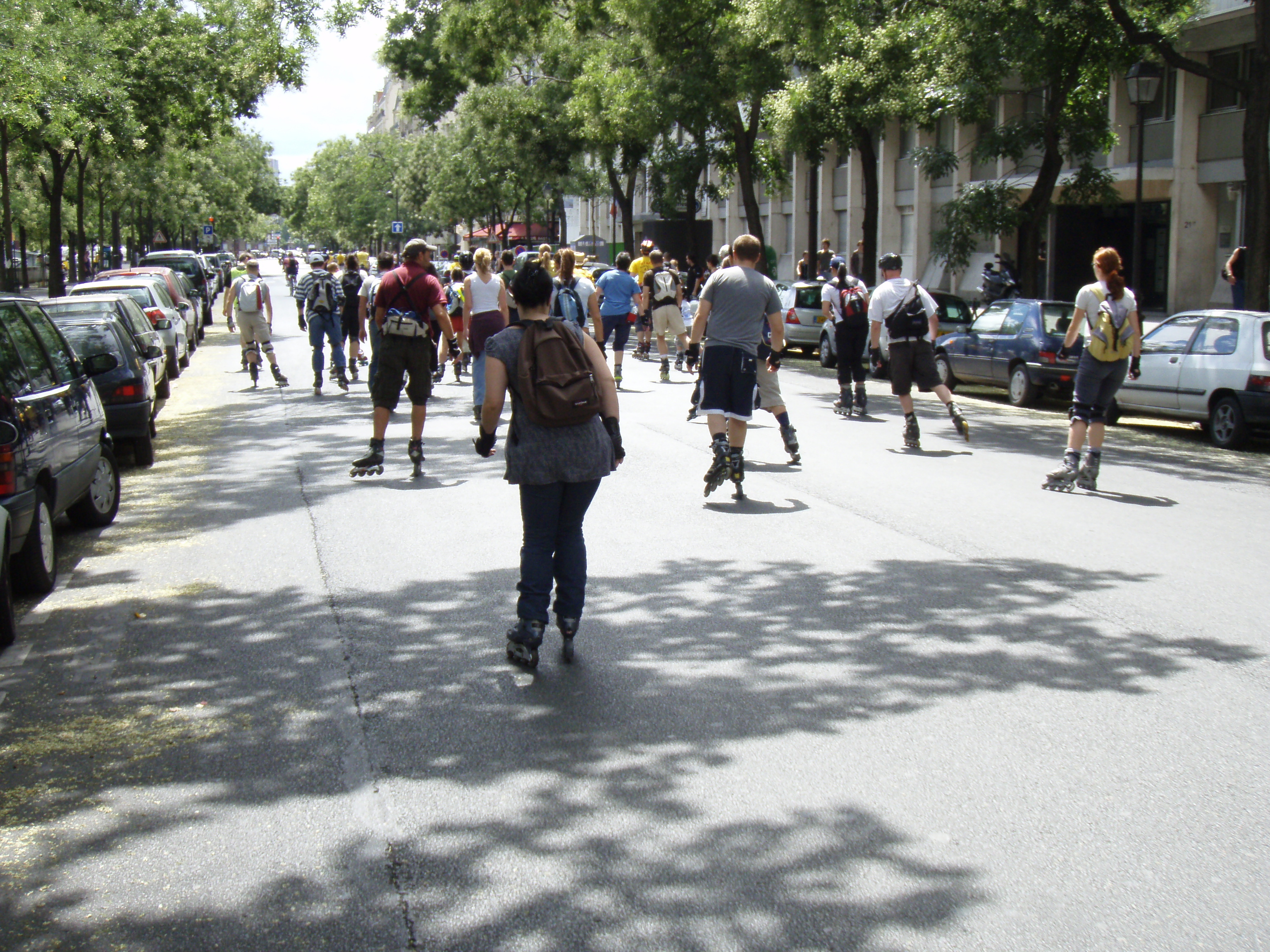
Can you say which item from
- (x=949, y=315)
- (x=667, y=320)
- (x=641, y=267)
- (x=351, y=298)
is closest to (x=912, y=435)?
(x=667, y=320)

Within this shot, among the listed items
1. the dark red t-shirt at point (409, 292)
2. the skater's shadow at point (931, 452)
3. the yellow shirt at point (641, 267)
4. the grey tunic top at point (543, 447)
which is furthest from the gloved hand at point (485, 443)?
the yellow shirt at point (641, 267)

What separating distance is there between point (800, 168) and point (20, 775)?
147 feet

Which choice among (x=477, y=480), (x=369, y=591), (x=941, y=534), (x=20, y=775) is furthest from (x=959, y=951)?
(x=477, y=480)

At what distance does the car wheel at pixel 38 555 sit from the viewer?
23.8 ft

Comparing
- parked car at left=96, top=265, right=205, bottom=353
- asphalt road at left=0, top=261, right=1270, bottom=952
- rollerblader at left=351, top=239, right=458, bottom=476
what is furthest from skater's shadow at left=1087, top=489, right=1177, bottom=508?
parked car at left=96, top=265, right=205, bottom=353

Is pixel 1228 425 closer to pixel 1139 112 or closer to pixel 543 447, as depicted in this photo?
pixel 543 447

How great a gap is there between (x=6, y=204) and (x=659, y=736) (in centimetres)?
2319

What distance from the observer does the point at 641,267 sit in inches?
922

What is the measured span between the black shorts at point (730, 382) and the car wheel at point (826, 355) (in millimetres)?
13807

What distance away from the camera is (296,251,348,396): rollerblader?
1755 cm

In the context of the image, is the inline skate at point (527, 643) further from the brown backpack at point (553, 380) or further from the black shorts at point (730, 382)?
the black shorts at point (730, 382)

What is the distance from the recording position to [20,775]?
15.3ft

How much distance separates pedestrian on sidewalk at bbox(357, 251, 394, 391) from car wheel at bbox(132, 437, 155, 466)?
82.0 inches

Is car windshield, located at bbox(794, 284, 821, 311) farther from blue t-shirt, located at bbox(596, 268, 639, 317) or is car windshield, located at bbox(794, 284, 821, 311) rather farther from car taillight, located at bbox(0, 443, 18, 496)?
car taillight, located at bbox(0, 443, 18, 496)
